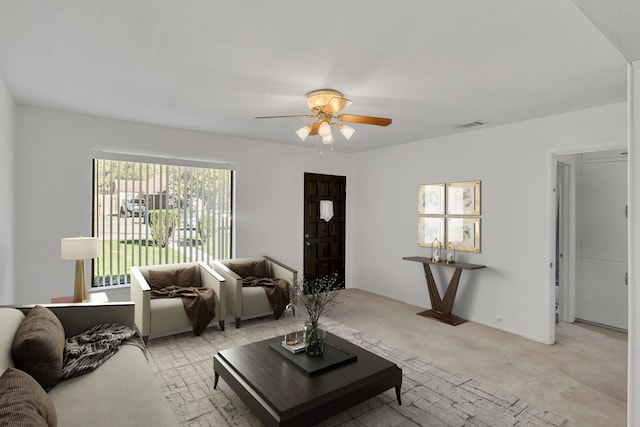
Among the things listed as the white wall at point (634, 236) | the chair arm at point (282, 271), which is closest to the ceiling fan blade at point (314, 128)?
the chair arm at point (282, 271)

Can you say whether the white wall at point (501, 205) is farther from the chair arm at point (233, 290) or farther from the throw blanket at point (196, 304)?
the throw blanket at point (196, 304)

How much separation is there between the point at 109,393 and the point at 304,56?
7.99ft

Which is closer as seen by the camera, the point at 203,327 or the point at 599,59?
the point at 599,59

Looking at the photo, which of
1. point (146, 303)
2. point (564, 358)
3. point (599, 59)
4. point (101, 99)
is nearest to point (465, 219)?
point (564, 358)

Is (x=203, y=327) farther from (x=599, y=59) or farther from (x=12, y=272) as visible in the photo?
(x=599, y=59)

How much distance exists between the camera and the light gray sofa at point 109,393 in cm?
177

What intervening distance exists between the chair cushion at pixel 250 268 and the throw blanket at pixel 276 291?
0.19 metres

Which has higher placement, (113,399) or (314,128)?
(314,128)

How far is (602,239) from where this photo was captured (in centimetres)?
464

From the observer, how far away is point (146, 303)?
3.70 meters

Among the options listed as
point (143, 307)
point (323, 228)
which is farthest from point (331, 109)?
point (323, 228)

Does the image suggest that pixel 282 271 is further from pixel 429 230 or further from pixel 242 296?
pixel 429 230

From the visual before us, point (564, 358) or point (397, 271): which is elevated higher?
point (397, 271)

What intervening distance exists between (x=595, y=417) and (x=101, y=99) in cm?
508
